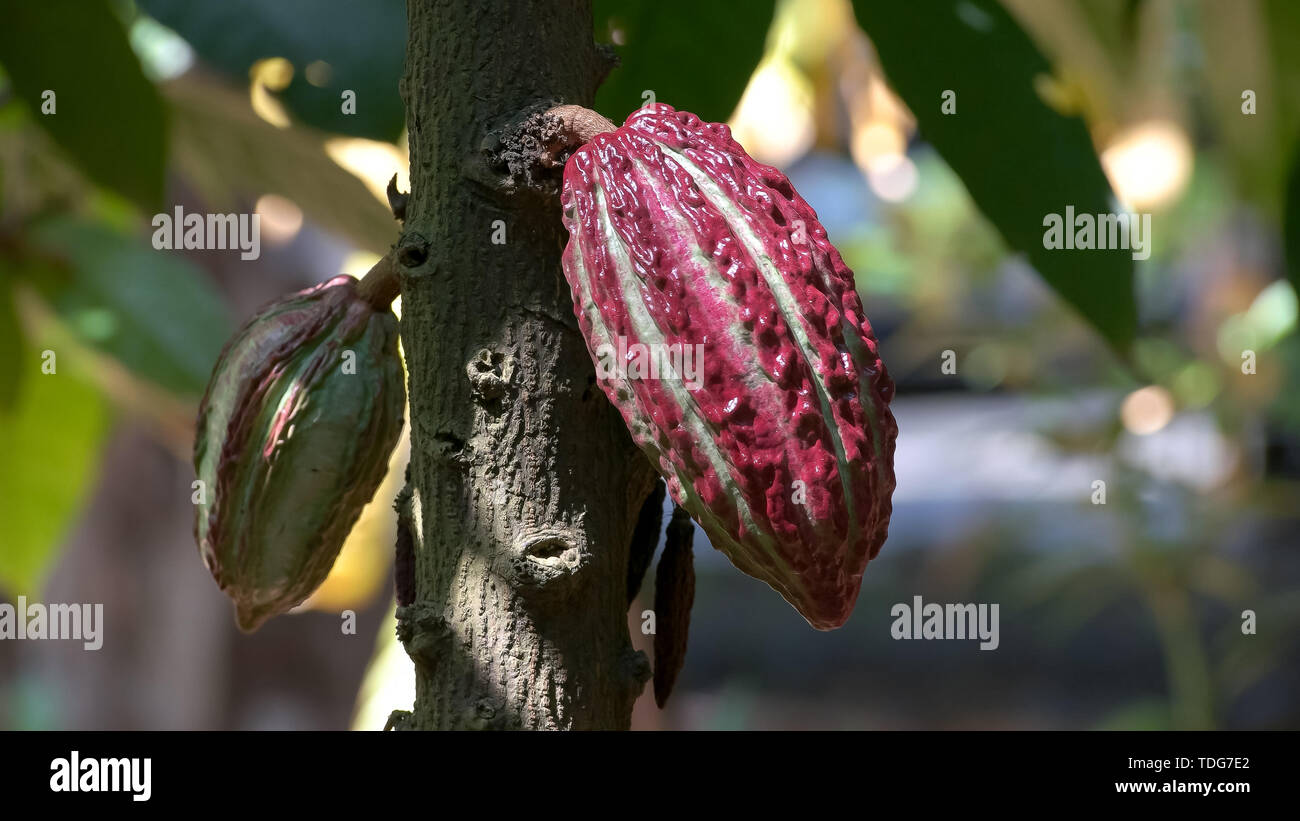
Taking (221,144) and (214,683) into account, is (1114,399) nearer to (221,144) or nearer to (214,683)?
(221,144)

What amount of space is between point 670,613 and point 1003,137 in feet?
1.02

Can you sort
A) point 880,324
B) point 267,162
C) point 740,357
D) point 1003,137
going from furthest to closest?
point 880,324, point 267,162, point 1003,137, point 740,357

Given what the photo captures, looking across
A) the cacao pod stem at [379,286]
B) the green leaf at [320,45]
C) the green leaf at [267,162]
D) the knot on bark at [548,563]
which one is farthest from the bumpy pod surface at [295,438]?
the green leaf at [267,162]

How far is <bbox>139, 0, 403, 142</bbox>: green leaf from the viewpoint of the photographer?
0.69m

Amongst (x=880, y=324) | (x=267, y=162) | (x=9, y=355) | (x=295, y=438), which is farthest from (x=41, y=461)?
(x=880, y=324)

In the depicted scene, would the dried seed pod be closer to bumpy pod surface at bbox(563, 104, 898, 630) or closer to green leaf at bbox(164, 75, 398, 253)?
bumpy pod surface at bbox(563, 104, 898, 630)

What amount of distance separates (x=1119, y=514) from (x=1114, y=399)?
0.23m

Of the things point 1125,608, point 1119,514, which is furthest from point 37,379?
point 1125,608

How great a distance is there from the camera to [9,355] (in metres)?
0.90

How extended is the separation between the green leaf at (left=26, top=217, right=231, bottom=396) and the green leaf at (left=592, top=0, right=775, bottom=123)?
17.9 inches

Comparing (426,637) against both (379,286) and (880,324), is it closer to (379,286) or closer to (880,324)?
(379,286)

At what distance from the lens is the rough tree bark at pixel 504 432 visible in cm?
42

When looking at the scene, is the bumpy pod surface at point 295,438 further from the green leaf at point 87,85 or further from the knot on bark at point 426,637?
the green leaf at point 87,85

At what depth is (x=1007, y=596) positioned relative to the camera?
2.38m
